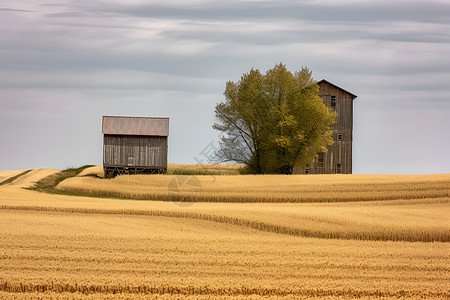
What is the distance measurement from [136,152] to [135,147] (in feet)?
1.51

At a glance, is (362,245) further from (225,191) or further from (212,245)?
(225,191)

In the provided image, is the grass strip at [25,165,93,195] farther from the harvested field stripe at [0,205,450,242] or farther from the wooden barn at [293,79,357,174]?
the wooden barn at [293,79,357,174]

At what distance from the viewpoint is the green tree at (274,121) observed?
147 feet

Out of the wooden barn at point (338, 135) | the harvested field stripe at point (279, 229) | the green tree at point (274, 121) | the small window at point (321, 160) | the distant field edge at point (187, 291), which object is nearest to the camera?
the distant field edge at point (187, 291)

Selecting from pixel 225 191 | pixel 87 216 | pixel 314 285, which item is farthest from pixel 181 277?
pixel 225 191

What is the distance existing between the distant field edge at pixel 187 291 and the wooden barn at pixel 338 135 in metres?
35.0

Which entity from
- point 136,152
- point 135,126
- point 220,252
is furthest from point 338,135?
point 220,252

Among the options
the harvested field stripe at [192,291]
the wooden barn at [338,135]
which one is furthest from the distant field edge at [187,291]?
the wooden barn at [338,135]

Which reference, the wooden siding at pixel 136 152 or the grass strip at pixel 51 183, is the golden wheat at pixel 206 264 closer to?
the grass strip at pixel 51 183

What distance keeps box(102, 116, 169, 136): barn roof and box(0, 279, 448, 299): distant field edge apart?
33670mm

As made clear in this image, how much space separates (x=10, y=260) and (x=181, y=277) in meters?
5.63

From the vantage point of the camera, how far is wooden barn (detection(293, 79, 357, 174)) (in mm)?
48344

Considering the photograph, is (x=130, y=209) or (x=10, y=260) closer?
(x=10, y=260)

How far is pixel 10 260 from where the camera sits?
16.5m
